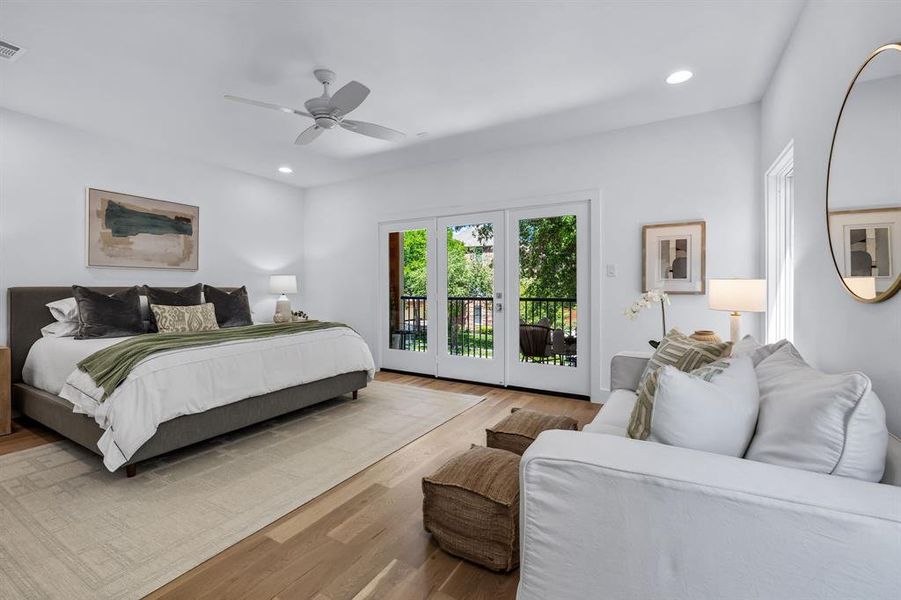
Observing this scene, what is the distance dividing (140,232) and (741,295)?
5445 millimetres

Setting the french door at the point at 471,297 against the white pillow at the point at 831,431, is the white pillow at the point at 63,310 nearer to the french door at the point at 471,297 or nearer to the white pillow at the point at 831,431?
the french door at the point at 471,297

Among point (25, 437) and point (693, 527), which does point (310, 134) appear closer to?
point (25, 437)

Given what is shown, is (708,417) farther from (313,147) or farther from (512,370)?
(313,147)

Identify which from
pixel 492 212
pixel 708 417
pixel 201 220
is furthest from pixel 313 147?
pixel 708 417

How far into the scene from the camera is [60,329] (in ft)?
11.5

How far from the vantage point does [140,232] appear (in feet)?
14.2

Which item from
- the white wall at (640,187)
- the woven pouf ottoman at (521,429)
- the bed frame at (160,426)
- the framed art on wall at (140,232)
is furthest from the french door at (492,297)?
the framed art on wall at (140,232)

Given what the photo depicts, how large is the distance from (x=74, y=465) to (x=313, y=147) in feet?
11.1

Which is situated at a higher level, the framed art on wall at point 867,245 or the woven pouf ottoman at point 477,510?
the framed art on wall at point 867,245

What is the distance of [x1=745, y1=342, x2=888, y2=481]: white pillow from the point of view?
3.17 feet

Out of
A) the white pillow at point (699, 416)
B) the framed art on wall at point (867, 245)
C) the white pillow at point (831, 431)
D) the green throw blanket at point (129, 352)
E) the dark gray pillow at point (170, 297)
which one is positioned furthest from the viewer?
the dark gray pillow at point (170, 297)

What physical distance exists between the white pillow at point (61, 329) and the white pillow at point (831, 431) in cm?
472

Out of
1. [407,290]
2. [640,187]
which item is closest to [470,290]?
[407,290]

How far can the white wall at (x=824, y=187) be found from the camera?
1.31 metres
